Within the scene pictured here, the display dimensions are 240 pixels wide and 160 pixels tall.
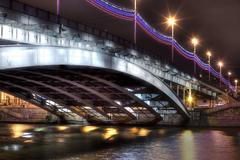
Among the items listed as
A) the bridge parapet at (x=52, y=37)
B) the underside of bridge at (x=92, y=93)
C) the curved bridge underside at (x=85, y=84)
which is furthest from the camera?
the underside of bridge at (x=92, y=93)

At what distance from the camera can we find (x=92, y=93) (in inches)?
2272

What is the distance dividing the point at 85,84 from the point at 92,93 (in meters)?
5.08

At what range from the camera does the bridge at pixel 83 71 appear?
27.4 m

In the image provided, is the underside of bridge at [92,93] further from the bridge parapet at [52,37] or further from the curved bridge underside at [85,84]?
the bridge parapet at [52,37]

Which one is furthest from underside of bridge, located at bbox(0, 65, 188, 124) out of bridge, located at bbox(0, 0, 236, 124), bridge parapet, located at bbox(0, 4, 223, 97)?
bridge parapet, located at bbox(0, 4, 223, 97)

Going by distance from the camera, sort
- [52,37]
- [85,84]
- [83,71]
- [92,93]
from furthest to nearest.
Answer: [92,93], [85,84], [83,71], [52,37]

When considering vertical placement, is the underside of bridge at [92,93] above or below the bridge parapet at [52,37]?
below

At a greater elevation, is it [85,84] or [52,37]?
[52,37]

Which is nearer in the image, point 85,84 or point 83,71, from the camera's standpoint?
point 83,71

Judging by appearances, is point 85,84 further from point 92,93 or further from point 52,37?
point 52,37

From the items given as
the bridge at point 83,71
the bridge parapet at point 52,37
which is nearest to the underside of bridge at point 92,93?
the bridge at point 83,71

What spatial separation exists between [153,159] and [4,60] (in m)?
9.72

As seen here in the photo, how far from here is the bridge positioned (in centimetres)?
2742

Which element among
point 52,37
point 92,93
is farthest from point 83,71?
point 92,93
